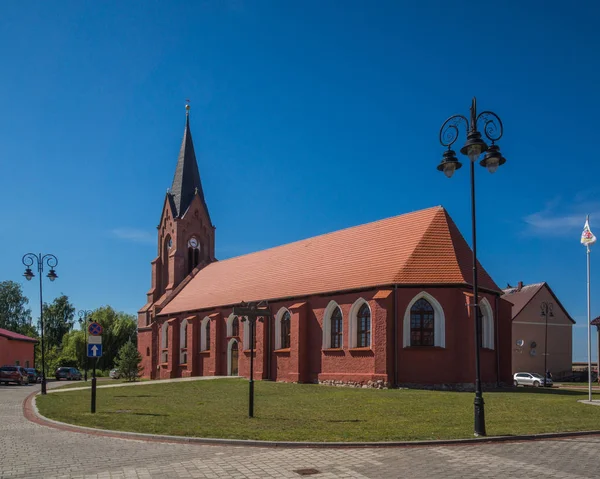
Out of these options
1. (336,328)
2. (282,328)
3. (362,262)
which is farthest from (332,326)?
(282,328)

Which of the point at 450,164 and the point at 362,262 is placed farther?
the point at 362,262

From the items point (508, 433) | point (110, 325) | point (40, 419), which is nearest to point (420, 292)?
point (508, 433)

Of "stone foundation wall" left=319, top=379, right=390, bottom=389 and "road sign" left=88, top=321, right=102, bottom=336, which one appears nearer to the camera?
"road sign" left=88, top=321, right=102, bottom=336

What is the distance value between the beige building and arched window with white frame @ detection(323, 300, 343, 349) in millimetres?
28339

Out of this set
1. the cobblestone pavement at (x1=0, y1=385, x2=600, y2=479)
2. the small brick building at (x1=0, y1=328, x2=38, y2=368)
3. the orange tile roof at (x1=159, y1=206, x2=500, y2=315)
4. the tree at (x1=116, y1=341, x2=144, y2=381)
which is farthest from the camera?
the small brick building at (x1=0, y1=328, x2=38, y2=368)

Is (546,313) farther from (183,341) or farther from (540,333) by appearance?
(183,341)

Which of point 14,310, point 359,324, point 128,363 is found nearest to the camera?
point 359,324

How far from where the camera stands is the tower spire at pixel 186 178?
5647 centimetres

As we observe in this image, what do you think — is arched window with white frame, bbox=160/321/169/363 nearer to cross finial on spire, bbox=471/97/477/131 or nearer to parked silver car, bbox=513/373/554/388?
parked silver car, bbox=513/373/554/388

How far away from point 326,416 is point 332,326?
17429 millimetres

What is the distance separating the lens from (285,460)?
32.8 ft

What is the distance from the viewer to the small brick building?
57.3 m

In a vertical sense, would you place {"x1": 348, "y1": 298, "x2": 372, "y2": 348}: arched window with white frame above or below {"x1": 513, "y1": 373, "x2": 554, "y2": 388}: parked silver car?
above

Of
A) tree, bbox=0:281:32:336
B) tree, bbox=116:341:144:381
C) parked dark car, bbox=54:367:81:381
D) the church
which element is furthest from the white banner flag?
tree, bbox=0:281:32:336
